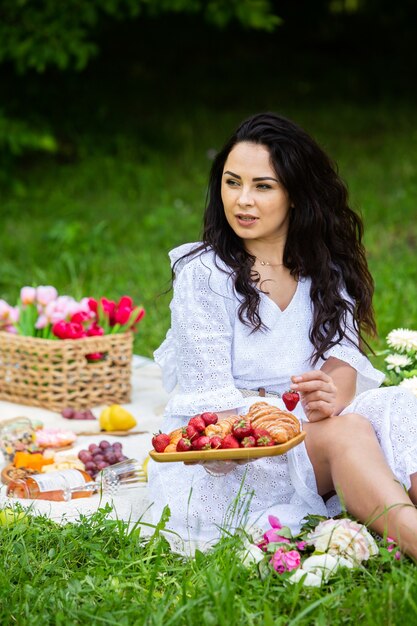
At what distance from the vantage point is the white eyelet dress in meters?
3.28

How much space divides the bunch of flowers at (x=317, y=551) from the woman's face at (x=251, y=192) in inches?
40.9

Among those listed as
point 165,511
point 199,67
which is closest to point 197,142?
point 199,67

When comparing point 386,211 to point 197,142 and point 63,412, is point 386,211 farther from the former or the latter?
point 63,412

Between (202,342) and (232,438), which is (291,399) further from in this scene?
(202,342)

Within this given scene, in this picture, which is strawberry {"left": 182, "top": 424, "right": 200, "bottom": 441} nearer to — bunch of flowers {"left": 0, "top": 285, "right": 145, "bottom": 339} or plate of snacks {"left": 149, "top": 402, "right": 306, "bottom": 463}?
plate of snacks {"left": 149, "top": 402, "right": 306, "bottom": 463}

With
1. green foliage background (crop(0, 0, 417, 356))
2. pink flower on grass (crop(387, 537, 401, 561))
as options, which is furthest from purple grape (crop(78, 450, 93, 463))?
green foliage background (crop(0, 0, 417, 356))

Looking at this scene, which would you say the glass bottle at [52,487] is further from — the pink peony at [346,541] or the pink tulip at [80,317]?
the pink tulip at [80,317]

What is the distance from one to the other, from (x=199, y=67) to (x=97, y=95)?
1.79m

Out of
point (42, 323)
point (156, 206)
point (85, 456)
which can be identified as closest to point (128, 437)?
point (85, 456)

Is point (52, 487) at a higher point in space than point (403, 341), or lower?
lower

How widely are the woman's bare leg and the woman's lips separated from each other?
725 mm

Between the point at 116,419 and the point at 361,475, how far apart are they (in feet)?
5.75

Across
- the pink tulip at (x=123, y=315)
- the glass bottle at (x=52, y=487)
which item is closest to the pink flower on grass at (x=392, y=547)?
the glass bottle at (x=52, y=487)

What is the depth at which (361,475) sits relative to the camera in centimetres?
305
